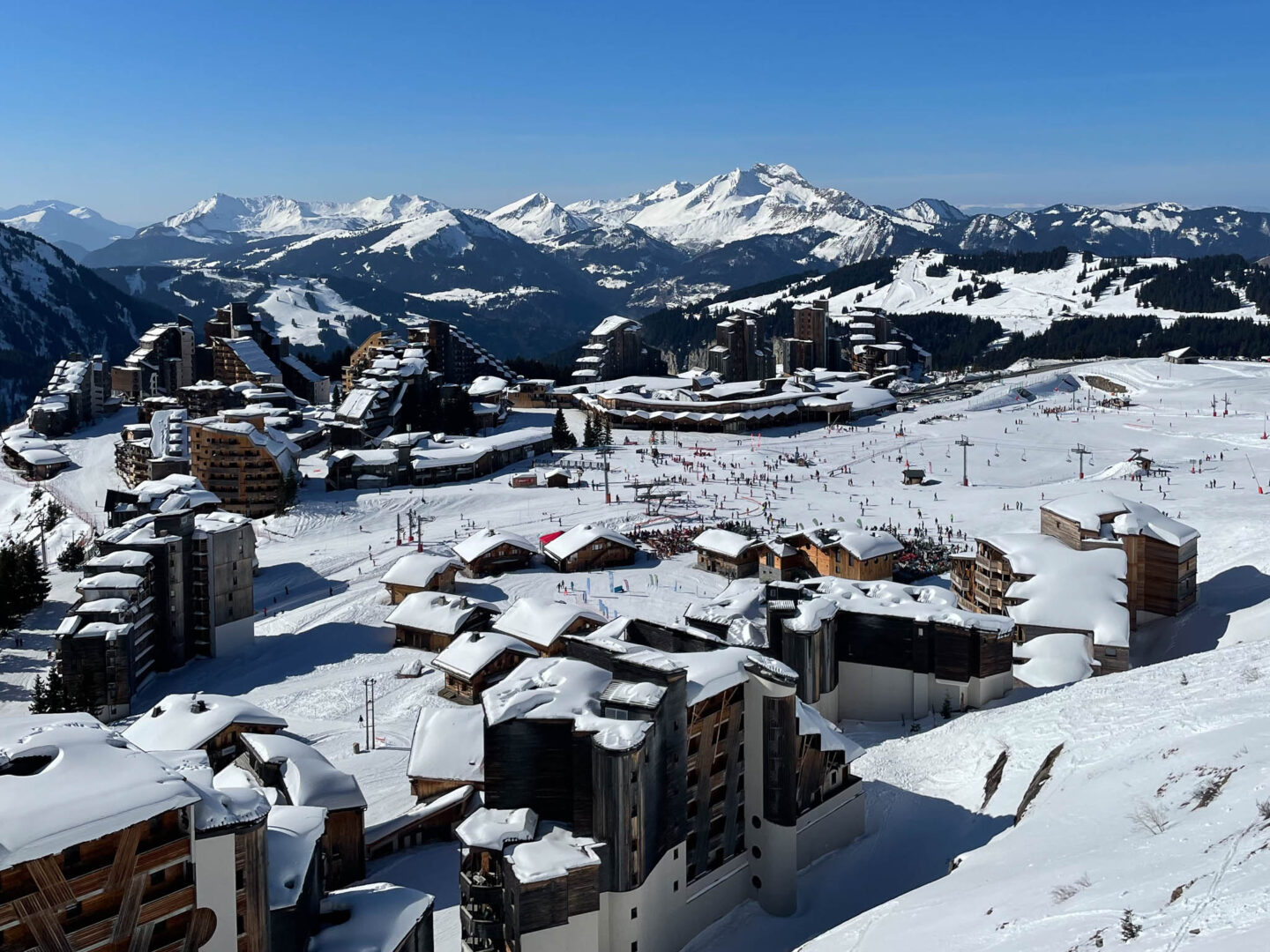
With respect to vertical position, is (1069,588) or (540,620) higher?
(1069,588)

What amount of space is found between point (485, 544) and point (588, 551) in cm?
442

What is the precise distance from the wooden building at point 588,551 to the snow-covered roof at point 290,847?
27.3m

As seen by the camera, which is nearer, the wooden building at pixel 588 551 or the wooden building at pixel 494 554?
the wooden building at pixel 494 554

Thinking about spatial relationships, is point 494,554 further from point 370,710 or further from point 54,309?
point 54,309

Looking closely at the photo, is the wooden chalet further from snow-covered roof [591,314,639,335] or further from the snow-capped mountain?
the snow-capped mountain

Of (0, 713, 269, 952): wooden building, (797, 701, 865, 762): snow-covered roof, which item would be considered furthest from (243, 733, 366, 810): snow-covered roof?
(797, 701, 865, 762): snow-covered roof

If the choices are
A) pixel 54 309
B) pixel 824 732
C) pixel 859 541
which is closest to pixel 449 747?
pixel 824 732

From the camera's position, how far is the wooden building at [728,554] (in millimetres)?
46406

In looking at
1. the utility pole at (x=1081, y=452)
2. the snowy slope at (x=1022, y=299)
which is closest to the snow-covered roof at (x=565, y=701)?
the utility pole at (x=1081, y=452)

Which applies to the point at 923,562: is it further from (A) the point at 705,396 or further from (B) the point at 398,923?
(A) the point at 705,396

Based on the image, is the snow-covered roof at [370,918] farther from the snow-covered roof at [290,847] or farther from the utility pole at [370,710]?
the utility pole at [370,710]

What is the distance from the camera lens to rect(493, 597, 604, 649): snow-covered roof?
120 feet

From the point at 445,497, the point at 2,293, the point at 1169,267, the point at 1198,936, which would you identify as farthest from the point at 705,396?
the point at 2,293

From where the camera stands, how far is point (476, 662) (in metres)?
34.1
